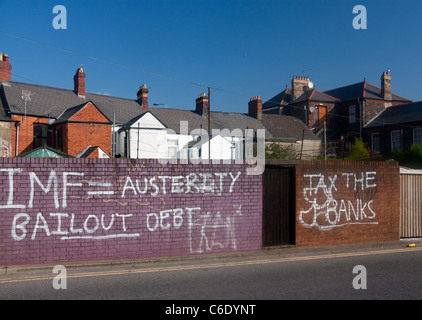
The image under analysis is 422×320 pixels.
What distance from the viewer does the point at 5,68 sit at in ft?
122

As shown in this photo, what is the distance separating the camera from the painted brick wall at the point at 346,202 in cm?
1084

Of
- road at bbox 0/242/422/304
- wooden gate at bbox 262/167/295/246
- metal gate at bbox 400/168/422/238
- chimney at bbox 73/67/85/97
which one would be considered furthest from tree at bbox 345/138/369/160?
chimney at bbox 73/67/85/97

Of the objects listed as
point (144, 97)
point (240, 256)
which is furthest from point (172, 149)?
point (240, 256)

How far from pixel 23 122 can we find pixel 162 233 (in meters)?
28.7

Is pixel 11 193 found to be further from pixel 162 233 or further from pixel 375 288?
pixel 375 288

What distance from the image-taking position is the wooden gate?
10.5m

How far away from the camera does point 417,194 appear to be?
12.3m

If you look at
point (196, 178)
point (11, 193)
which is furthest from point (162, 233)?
point (11, 193)

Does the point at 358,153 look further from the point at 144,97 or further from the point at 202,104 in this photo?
the point at 144,97

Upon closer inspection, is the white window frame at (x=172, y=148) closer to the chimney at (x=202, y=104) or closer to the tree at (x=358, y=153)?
the chimney at (x=202, y=104)

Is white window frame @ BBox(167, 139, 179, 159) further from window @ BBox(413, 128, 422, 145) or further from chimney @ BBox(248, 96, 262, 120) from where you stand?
window @ BBox(413, 128, 422, 145)

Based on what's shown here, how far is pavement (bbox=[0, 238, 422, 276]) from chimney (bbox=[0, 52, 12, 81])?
3353 cm

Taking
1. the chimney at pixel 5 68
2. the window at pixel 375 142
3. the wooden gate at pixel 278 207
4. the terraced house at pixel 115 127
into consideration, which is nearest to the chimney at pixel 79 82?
the terraced house at pixel 115 127

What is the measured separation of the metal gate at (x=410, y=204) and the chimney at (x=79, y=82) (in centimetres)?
3349
